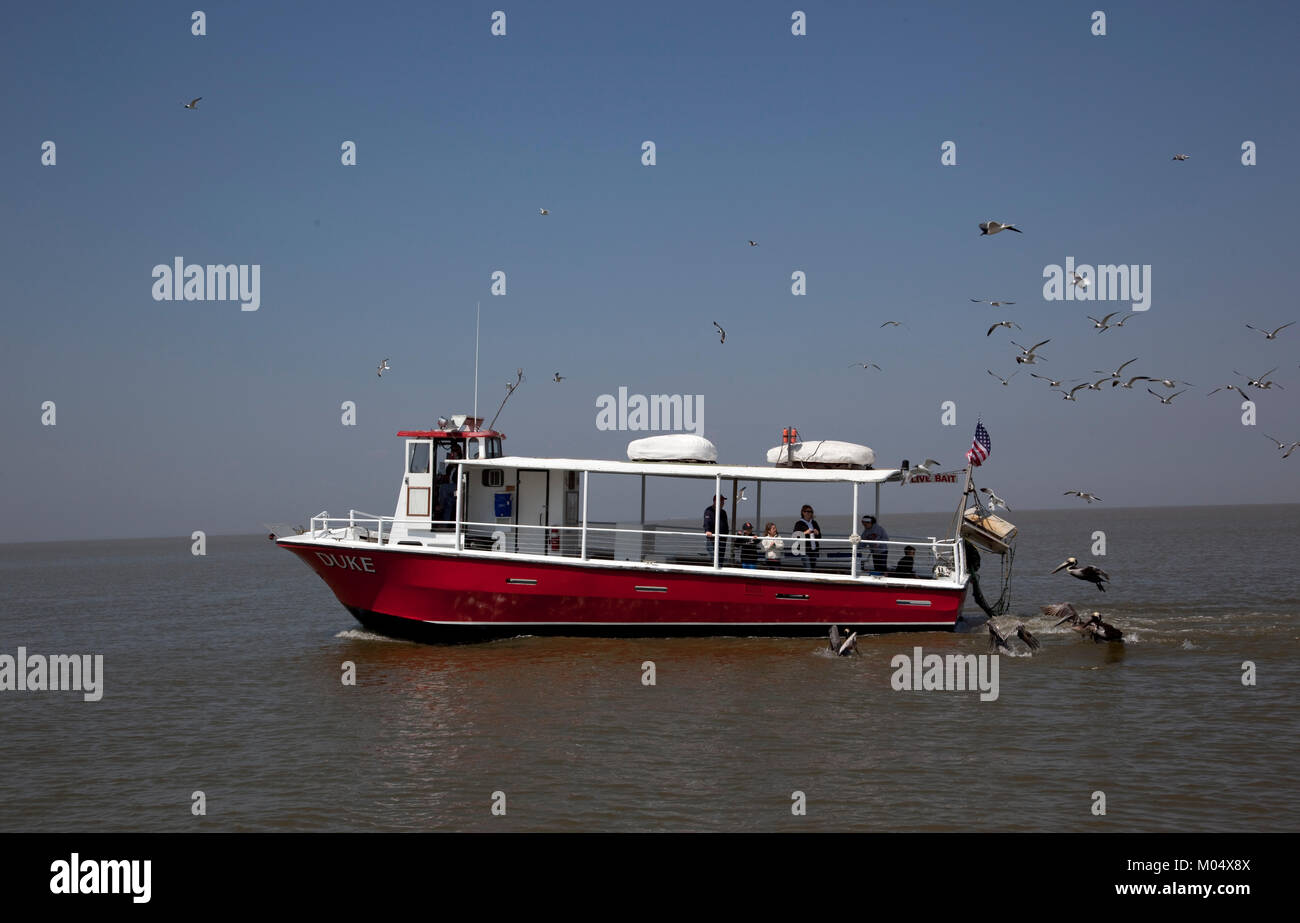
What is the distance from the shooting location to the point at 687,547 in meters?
21.7

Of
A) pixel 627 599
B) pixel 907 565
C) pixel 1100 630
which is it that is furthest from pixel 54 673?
pixel 1100 630

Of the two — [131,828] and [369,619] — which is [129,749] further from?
[369,619]

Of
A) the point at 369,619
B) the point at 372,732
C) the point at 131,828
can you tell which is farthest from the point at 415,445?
the point at 131,828

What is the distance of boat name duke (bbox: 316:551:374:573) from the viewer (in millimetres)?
20797

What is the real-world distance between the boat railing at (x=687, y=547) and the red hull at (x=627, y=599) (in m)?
0.50

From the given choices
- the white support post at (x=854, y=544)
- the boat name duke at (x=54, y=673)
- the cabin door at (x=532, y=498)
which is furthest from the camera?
the cabin door at (x=532, y=498)

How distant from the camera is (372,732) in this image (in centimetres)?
1445

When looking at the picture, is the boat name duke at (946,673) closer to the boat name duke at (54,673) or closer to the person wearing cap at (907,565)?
the person wearing cap at (907,565)

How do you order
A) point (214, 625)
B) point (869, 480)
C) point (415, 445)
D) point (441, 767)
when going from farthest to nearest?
point (214, 625)
point (415, 445)
point (869, 480)
point (441, 767)

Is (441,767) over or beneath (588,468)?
beneath

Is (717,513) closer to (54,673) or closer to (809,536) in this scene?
(809,536)

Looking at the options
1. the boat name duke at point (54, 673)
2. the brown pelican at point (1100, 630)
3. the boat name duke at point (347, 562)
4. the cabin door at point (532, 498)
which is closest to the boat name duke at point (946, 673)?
the brown pelican at point (1100, 630)

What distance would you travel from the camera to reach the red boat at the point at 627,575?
67.3 feet
